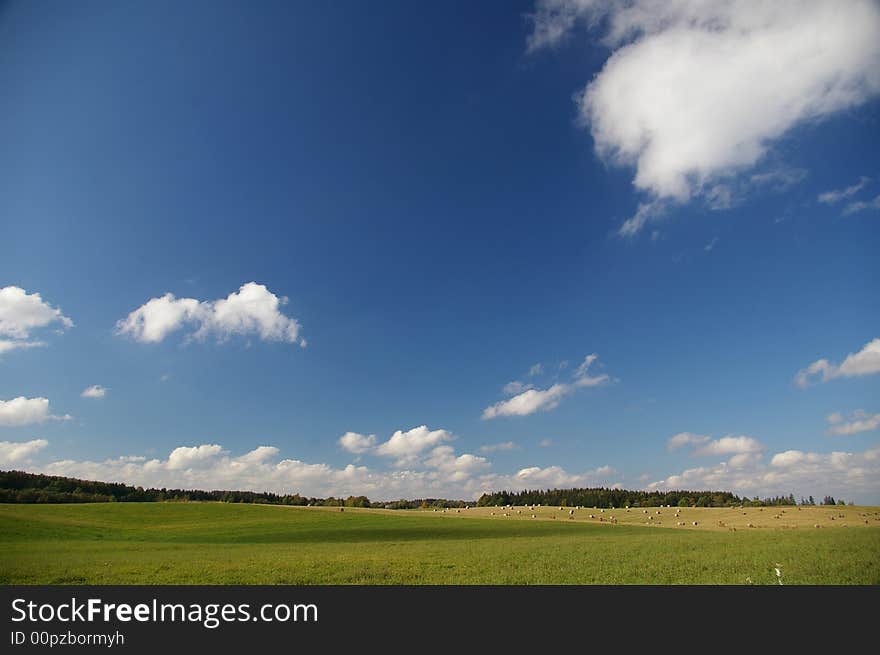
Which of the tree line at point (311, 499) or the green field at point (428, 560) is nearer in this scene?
the green field at point (428, 560)

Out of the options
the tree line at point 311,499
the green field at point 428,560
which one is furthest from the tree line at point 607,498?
the green field at point 428,560

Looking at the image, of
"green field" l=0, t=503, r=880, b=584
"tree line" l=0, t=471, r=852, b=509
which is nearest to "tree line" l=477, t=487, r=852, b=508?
"tree line" l=0, t=471, r=852, b=509

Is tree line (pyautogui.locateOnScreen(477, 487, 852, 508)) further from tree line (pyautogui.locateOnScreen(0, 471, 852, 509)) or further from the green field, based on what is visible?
the green field

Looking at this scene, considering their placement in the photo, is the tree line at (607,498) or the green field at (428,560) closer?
the green field at (428,560)

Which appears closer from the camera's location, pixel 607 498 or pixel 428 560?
pixel 428 560

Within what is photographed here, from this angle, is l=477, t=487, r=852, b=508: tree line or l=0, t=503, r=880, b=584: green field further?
l=477, t=487, r=852, b=508: tree line

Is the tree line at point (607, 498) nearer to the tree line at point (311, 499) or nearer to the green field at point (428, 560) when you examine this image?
the tree line at point (311, 499)

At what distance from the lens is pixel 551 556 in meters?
25.2

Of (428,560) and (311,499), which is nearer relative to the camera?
(428,560)
